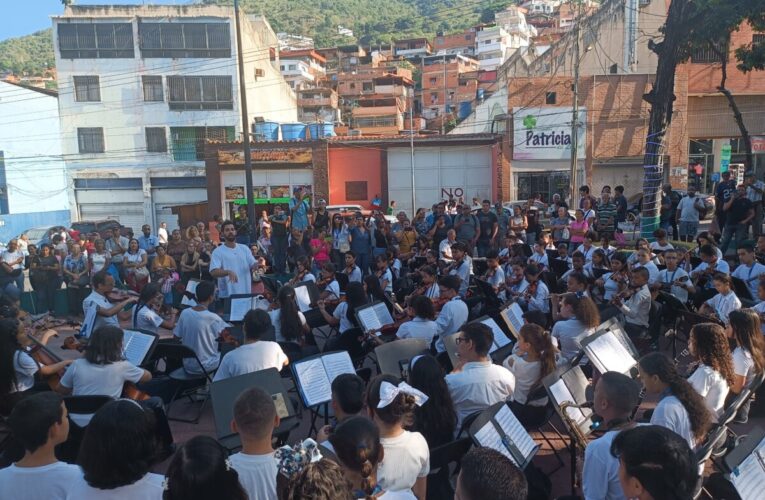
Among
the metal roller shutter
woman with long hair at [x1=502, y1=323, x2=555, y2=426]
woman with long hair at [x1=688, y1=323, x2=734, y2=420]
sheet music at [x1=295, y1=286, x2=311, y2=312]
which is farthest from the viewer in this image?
the metal roller shutter

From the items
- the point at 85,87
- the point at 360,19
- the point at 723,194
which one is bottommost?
the point at 723,194

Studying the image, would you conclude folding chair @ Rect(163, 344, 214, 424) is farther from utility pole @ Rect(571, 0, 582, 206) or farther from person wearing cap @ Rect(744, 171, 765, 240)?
utility pole @ Rect(571, 0, 582, 206)

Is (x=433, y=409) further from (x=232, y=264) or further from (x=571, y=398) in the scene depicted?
(x=232, y=264)

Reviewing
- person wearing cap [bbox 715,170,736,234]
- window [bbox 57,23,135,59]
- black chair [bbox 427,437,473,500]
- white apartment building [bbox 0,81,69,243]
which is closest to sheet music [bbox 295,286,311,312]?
black chair [bbox 427,437,473,500]

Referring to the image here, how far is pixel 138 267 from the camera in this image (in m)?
12.8

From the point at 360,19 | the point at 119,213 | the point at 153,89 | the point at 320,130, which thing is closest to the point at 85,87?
the point at 153,89

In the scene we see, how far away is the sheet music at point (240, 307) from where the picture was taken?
314 inches

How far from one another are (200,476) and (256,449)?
1.89 feet

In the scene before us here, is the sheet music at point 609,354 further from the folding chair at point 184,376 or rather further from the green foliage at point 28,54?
the green foliage at point 28,54

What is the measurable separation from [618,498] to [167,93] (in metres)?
34.3

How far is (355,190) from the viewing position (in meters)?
30.9

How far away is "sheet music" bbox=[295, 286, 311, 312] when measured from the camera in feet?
27.9

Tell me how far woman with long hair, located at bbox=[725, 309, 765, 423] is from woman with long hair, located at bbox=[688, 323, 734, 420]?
31 cm

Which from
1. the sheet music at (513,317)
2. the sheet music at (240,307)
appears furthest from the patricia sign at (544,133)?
the sheet music at (513,317)
